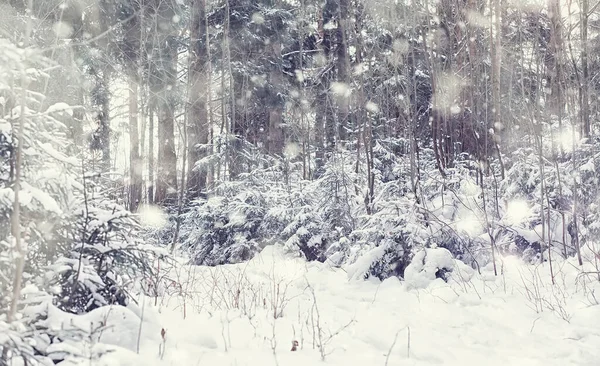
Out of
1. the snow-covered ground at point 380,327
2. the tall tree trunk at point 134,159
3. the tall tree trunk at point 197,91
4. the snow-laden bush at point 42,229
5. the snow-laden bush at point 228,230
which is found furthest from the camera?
the tall tree trunk at point 134,159

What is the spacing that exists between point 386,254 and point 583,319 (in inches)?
94.9

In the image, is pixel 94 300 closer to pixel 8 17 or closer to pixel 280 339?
pixel 280 339

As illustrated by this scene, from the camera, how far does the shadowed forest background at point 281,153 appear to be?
9.15 ft

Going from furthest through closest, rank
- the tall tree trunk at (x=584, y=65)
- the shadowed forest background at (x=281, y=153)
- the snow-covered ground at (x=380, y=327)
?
1. the tall tree trunk at (x=584, y=65)
2. the snow-covered ground at (x=380, y=327)
3. the shadowed forest background at (x=281, y=153)

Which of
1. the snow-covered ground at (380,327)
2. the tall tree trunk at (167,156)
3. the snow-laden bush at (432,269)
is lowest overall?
the snow-covered ground at (380,327)

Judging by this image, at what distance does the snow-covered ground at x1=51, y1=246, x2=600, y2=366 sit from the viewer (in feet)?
10.3

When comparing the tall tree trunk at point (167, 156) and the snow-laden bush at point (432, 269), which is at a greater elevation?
the tall tree trunk at point (167, 156)

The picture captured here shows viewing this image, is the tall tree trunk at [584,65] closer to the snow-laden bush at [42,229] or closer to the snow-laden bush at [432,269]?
the snow-laden bush at [432,269]

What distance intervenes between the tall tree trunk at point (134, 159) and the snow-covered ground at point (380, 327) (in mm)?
8275

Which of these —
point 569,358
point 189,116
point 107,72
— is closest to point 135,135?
point 189,116

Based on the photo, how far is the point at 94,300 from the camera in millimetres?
3244

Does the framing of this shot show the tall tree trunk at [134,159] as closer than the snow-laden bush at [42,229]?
No

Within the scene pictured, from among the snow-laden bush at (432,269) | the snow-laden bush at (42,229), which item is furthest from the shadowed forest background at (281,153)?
the snow-laden bush at (432,269)

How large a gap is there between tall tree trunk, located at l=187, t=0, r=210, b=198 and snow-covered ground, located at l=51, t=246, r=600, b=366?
24.6 feet
